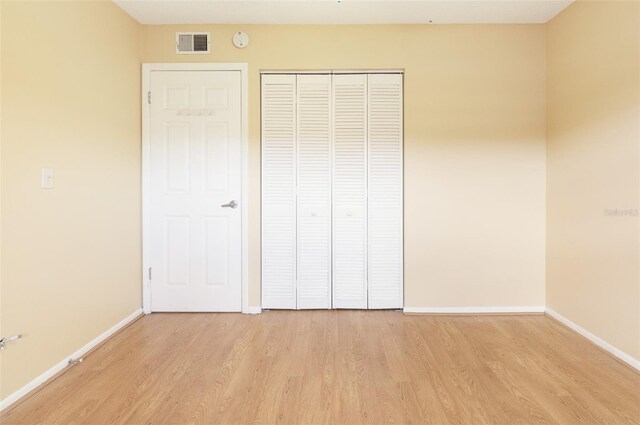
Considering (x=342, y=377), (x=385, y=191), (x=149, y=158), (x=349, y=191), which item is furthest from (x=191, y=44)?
(x=342, y=377)

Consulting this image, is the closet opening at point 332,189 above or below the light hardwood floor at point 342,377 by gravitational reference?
above

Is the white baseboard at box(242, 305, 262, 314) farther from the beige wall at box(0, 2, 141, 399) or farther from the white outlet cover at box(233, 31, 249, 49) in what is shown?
the white outlet cover at box(233, 31, 249, 49)

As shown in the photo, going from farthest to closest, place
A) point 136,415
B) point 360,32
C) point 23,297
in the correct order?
point 360,32 → point 23,297 → point 136,415

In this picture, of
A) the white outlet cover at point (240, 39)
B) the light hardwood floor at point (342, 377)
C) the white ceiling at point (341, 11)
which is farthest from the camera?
the white outlet cover at point (240, 39)

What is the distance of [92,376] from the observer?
80.5 inches

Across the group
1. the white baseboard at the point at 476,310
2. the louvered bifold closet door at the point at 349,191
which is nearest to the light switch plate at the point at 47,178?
the louvered bifold closet door at the point at 349,191

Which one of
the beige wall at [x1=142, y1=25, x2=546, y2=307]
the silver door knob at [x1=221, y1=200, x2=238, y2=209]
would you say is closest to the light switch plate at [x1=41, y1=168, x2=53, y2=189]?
the silver door knob at [x1=221, y1=200, x2=238, y2=209]

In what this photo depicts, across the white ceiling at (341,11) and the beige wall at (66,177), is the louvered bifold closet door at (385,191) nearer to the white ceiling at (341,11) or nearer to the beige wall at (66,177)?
the white ceiling at (341,11)

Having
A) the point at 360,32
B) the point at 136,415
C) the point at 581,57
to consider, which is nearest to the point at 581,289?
the point at 581,57

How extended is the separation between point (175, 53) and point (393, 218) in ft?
8.07

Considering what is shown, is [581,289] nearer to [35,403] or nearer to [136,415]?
[136,415]

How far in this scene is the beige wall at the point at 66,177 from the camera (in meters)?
1.80

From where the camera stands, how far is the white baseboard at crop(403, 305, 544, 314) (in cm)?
304

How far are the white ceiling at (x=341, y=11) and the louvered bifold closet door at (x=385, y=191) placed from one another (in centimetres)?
50
